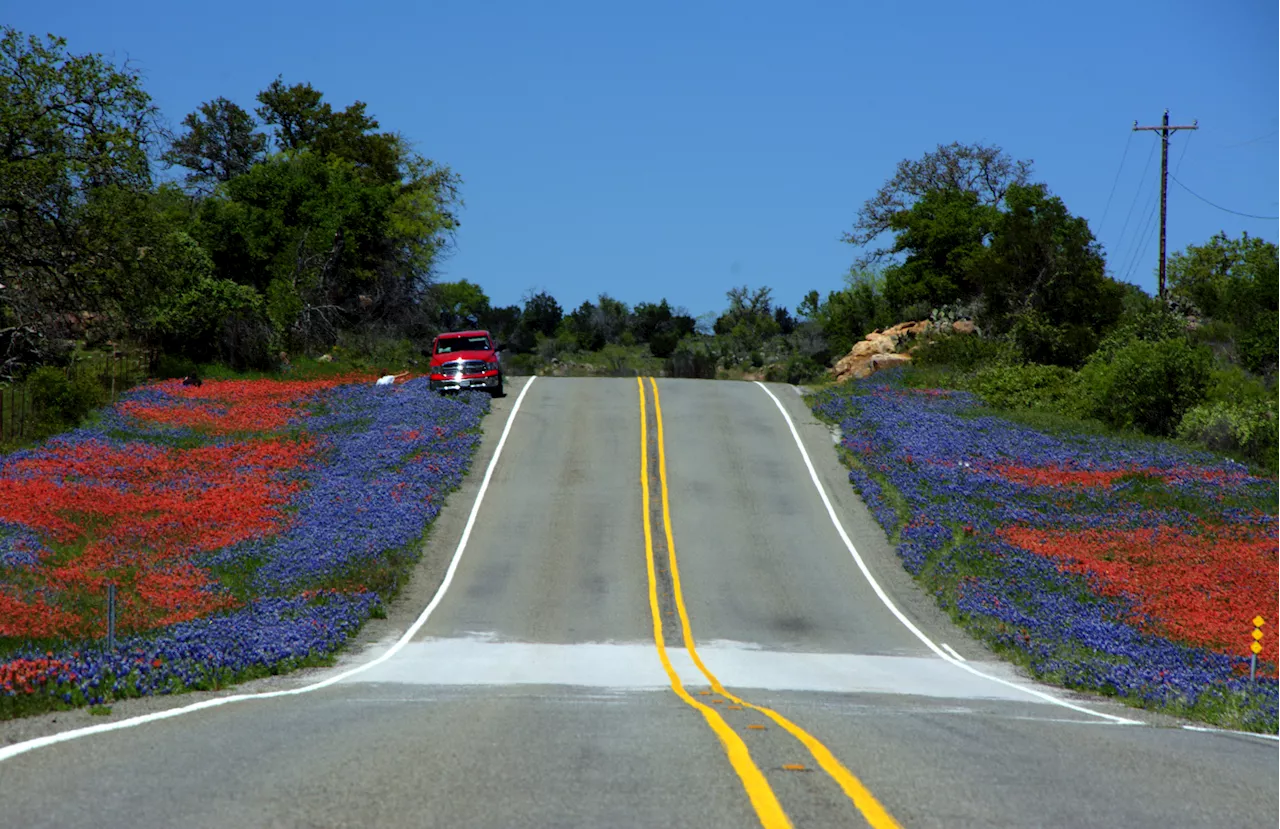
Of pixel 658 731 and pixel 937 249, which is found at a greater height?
pixel 937 249

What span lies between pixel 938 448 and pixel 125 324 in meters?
31.8

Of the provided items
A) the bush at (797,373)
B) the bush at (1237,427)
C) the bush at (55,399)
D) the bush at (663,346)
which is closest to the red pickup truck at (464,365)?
the bush at (55,399)

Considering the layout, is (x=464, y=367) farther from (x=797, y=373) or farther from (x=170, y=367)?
(x=797, y=373)

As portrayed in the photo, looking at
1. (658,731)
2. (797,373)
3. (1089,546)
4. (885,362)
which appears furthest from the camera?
(797,373)

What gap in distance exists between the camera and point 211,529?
29.3 metres

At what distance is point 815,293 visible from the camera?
142625 mm

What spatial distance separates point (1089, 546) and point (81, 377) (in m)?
34.0

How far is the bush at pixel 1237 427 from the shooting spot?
42.6 meters

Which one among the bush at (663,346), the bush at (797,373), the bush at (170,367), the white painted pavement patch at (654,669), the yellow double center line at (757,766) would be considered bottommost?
the white painted pavement patch at (654,669)

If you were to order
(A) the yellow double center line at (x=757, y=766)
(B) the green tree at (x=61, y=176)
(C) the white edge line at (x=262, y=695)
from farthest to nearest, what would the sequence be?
(B) the green tree at (x=61, y=176) → (C) the white edge line at (x=262, y=695) → (A) the yellow double center line at (x=757, y=766)

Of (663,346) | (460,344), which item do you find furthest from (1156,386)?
(663,346)

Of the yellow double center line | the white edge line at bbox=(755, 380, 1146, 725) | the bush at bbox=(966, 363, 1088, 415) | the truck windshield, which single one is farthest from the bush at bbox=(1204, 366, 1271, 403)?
the yellow double center line

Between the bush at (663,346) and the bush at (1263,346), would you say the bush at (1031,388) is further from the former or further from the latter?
the bush at (663,346)

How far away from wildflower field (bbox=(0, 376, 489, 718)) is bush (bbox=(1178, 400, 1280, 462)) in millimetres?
25930
